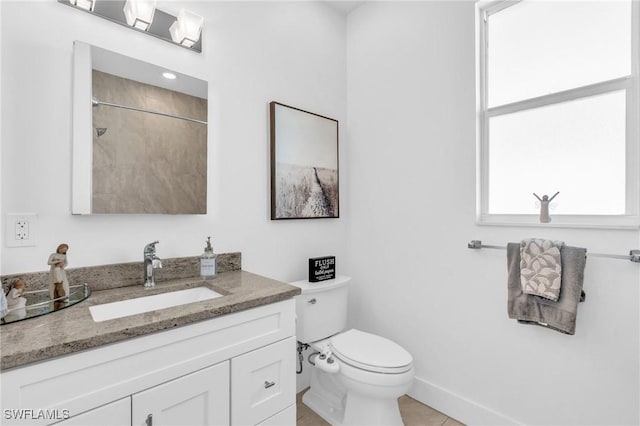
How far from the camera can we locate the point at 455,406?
1.76 m

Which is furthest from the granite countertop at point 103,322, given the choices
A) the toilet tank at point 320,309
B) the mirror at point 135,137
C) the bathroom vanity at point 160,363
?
the toilet tank at point 320,309

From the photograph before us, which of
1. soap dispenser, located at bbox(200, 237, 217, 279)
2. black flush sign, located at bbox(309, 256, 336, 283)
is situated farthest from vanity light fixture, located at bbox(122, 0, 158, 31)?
black flush sign, located at bbox(309, 256, 336, 283)

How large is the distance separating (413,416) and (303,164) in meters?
1.67

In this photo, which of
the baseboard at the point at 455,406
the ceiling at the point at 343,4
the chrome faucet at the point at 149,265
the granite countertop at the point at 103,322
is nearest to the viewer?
the granite countertop at the point at 103,322

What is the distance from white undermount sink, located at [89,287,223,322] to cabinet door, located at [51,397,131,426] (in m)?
0.30

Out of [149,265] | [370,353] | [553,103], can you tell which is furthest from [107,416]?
[553,103]

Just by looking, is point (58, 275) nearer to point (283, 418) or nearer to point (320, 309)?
point (283, 418)

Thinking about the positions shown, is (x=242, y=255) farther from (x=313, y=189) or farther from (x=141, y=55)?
(x=141, y=55)

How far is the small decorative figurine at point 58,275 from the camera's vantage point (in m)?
1.07

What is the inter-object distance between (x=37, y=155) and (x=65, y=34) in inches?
19.7

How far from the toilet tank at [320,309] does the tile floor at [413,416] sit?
0.45 m

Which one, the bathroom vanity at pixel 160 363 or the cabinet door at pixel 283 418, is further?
the cabinet door at pixel 283 418

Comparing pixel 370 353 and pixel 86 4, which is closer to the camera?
pixel 86 4

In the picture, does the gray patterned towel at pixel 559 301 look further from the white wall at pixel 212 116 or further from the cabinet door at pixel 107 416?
the cabinet door at pixel 107 416
